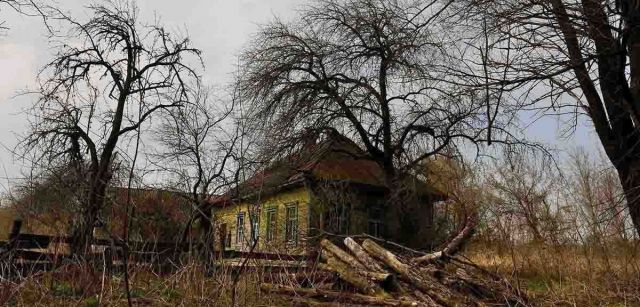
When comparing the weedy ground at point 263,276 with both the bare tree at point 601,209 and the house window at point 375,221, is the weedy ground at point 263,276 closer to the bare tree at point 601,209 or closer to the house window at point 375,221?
the bare tree at point 601,209

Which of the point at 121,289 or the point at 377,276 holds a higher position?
the point at 377,276

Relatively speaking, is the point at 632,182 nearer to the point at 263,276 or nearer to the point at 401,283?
the point at 401,283

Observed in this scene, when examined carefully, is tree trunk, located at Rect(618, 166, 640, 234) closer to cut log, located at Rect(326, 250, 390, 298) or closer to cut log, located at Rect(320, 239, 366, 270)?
cut log, located at Rect(326, 250, 390, 298)

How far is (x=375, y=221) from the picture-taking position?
25125mm

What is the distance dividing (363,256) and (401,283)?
2.84ft

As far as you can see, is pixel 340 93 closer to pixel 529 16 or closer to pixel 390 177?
pixel 390 177

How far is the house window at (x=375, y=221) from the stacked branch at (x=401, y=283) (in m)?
16.5

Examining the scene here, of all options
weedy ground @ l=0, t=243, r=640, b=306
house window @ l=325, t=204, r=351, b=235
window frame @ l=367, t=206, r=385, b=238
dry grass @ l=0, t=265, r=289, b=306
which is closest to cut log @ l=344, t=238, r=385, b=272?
weedy ground @ l=0, t=243, r=640, b=306

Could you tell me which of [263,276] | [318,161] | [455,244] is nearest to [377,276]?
[263,276]

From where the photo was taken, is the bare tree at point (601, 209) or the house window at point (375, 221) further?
the house window at point (375, 221)

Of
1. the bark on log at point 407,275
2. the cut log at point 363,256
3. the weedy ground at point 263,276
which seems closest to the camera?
the weedy ground at point 263,276

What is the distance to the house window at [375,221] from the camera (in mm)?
25016

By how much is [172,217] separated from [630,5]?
25.6 feet

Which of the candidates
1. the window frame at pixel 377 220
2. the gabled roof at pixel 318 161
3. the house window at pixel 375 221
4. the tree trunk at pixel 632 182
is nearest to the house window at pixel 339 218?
the gabled roof at pixel 318 161
